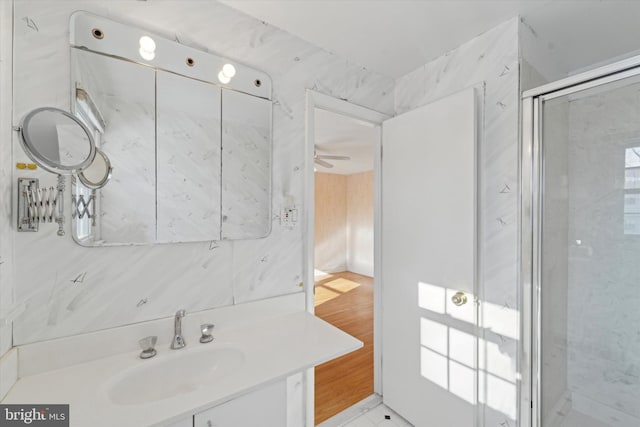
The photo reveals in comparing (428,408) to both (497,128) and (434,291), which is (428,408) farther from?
(497,128)

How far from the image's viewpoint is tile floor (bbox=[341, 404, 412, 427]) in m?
1.76

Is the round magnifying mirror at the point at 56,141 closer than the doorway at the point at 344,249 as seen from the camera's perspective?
Yes

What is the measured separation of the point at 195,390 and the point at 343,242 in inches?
234

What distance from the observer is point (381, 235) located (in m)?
2.04

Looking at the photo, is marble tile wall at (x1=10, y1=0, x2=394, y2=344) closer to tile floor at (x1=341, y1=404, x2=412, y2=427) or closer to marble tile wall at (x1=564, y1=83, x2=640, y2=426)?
tile floor at (x1=341, y1=404, x2=412, y2=427)

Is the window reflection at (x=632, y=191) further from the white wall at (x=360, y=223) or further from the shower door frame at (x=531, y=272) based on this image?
the white wall at (x=360, y=223)

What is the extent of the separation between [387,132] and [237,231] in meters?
1.29

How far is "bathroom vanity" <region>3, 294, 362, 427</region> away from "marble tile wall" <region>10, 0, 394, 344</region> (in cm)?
8

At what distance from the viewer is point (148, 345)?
1.05 meters

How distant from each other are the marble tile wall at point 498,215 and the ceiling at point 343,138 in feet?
2.56

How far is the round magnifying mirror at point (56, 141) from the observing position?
833mm

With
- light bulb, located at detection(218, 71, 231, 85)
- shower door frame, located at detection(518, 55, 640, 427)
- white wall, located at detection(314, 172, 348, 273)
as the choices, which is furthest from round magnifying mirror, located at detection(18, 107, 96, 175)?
white wall, located at detection(314, 172, 348, 273)

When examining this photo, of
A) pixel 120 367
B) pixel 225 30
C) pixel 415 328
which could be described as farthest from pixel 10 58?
pixel 415 328

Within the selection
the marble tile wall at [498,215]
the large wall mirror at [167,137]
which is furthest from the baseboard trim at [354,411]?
the large wall mirror at [167,137]
